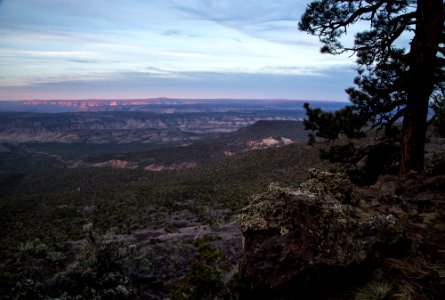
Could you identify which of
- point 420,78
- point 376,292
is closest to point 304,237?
point 376,292

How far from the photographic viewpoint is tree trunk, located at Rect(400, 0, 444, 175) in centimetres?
823

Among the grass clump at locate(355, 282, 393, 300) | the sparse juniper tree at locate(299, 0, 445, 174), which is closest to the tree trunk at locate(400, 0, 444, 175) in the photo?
the sparse juniper tree at locate(299, 0, 445, 174)

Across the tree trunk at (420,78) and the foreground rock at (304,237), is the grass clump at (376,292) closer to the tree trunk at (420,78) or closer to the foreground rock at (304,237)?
the foreground rock at (304,237)

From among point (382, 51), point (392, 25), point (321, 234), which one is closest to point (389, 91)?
point (382, 51)

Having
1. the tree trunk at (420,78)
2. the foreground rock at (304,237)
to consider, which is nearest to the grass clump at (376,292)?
the foreground rock at (304,237)

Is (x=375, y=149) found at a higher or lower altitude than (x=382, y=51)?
lower

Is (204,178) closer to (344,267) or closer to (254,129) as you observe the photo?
(344,267)

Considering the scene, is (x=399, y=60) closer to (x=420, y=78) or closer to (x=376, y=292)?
(x=420, y=78)

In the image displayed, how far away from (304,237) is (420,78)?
21.1ft

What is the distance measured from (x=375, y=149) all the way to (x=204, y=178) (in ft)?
149

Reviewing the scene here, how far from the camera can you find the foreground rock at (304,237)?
157 inches

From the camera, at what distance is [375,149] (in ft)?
35.6

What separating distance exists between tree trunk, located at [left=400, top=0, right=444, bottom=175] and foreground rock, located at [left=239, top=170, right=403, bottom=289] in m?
4.84

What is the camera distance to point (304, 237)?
4266mm
